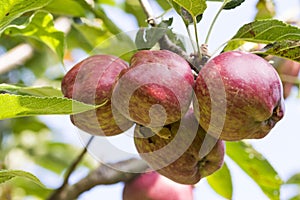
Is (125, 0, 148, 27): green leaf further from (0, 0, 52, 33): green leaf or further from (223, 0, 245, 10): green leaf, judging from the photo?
(0, 0, 52, 33): green leaf

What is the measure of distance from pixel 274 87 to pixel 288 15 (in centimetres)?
110

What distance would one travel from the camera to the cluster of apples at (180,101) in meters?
1.14

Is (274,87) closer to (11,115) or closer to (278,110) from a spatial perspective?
(278,110)

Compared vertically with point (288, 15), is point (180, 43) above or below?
above

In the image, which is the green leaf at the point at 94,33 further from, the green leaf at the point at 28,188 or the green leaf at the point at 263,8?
the green leaf at the point at 28,188

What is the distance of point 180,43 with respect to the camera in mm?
1394

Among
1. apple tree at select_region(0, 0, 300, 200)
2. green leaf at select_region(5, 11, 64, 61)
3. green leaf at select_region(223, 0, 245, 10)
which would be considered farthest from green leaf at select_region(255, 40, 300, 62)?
green leaf at select_region(5, 11, 64, 61)

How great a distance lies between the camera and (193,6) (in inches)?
50.6

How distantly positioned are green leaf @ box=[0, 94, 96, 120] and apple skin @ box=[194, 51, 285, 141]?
22 centimetres

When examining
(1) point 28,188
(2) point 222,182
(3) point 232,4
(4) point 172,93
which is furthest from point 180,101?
(1) point 28,188

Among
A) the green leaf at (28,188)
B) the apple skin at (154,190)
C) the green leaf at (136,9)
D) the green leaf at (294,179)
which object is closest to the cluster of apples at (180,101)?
the apple skin at (154,190)

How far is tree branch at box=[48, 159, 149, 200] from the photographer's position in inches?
75.4

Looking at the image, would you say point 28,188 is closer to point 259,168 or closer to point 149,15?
point 259,168

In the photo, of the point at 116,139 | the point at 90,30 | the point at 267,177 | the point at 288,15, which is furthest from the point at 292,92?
the point at 116,139
